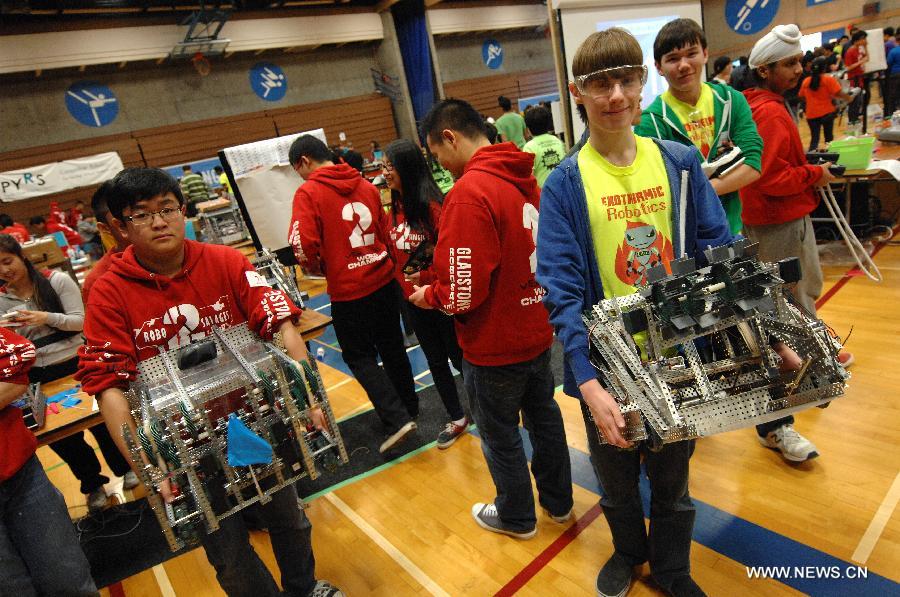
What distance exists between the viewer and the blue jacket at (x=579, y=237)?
138cm

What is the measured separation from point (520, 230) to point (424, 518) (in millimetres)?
1696

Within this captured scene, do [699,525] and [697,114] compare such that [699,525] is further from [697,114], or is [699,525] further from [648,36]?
[648,36]

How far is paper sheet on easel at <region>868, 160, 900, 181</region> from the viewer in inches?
143

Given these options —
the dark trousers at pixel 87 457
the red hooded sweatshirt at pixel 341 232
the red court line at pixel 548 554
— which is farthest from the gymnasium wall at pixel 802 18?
the dark trousers at pixel 87 457

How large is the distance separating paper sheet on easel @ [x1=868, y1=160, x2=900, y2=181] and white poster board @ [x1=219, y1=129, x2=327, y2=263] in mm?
4888

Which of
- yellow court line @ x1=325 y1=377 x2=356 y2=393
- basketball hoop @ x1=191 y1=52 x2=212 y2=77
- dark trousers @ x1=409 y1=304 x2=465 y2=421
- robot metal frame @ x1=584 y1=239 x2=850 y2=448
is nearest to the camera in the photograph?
robot metal frame @ x1=584 y1=239 x2=850 y2=448

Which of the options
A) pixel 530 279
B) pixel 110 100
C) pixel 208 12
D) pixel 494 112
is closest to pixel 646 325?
pixel 530 279

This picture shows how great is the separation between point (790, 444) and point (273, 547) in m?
2.45

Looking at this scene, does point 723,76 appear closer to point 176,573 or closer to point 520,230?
point 520,230

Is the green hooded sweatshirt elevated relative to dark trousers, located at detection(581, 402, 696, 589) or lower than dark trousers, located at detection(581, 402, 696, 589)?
elevated

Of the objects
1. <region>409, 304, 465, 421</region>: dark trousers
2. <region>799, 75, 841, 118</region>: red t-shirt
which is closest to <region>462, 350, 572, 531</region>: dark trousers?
<region>409, 304, 465, 421</region>: dark trousers

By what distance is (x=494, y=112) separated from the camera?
18.8m

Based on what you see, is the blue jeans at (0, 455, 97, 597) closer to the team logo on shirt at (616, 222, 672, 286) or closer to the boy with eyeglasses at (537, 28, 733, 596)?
the boy with eyeglasses at (537, 28, 733, 596)

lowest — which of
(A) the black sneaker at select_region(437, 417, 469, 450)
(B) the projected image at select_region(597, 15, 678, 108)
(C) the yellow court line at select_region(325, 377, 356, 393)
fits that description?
(C) the yellow court line at select_region(325, 377, 356, 393)
